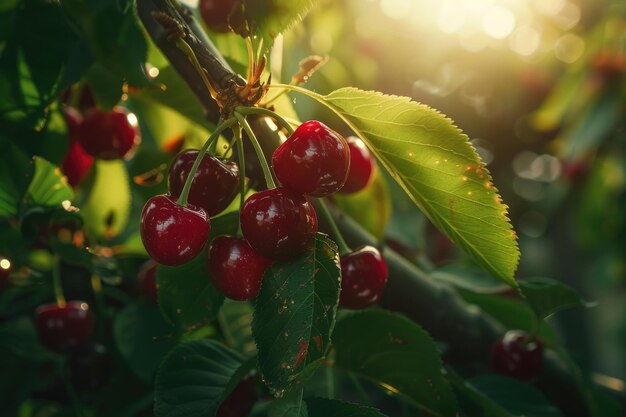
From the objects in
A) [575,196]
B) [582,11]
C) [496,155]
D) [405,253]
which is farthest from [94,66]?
[575,196]

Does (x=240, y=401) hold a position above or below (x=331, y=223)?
below

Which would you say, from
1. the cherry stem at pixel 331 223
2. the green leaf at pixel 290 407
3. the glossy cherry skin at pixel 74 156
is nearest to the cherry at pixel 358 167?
the cherry stem at pixel 331 223

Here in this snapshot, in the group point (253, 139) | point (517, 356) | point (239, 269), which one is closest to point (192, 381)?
point (239, 269)

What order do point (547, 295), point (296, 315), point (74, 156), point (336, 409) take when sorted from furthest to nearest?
point (74, 156), point (547, 295), point (336, 409), point (296, 315)

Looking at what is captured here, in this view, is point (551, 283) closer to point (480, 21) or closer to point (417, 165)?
point (417, 165)

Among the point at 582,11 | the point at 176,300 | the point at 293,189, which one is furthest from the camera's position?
the point at 582,11

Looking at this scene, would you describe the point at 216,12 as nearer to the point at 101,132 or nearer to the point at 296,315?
the point at 101,132

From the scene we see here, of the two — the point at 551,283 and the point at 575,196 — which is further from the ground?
the point at 551,283
